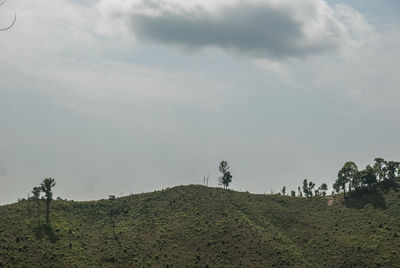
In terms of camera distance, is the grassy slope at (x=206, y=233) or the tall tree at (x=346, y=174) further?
the tall tree at (x=346, y=174)

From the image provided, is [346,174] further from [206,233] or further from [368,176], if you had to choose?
[206,233]

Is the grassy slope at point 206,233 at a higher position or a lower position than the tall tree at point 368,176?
lower

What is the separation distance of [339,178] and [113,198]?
87.7 metres

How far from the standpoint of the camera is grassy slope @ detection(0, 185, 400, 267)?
98.2 metres

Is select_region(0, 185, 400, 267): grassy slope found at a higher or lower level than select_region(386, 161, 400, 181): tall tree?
lower

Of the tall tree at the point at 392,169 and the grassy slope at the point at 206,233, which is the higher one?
the tall tree at the point at 392,169

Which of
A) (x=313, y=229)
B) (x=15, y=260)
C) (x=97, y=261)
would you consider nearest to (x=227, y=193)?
(x=313, y=229)

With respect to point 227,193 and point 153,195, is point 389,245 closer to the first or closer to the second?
point 227,193

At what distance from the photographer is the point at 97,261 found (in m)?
100

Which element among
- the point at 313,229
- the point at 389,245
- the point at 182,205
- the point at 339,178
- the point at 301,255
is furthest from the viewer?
the point at 339,178

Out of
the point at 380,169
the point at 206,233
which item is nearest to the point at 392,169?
the point at 380,169

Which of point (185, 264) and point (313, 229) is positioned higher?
point (313, 229)

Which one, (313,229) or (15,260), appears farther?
A: (313,229)

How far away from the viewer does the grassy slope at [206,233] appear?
9825cm
